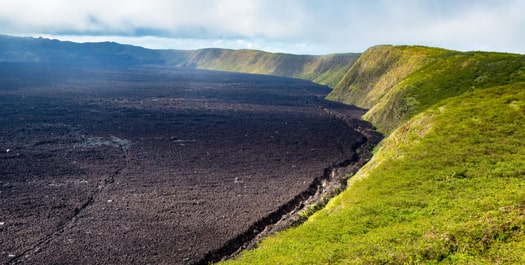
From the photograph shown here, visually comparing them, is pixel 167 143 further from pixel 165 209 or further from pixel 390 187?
pixel 390 187

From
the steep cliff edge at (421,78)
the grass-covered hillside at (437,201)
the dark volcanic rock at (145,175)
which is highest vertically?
the steep cliff edge at (421,78)

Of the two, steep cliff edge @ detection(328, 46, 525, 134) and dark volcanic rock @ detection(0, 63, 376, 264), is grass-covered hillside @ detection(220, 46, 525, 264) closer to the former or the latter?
dark volcanic rock @ detection(0, 63, 376, 264)

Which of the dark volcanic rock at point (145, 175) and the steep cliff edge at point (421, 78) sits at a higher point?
the steep cliff edge at point (421, 78)

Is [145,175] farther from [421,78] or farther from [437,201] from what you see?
[421,78]

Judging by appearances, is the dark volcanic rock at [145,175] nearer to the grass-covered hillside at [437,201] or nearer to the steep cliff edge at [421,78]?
the grass-covered hillside at [437,201]

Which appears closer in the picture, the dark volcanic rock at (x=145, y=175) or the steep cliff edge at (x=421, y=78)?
the dark volcanic rock at (x=145, y=175)

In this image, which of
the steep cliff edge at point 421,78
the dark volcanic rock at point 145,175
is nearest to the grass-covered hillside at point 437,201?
the dark volcanic rock at point 145,175
